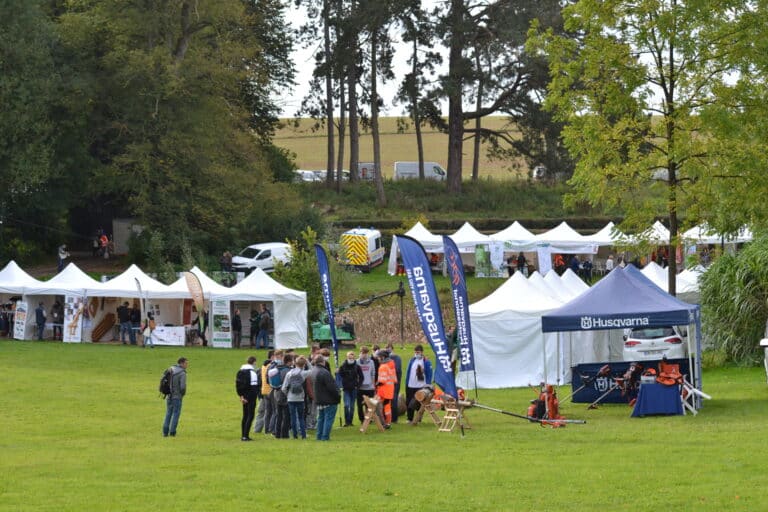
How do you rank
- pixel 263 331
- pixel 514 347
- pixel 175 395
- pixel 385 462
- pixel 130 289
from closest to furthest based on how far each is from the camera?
pixel 385 462
pixel 175 395
pixel 514 347
pixel 263 331
pixel 130 289

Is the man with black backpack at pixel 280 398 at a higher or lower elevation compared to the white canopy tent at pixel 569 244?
lower

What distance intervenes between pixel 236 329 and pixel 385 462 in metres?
23.1

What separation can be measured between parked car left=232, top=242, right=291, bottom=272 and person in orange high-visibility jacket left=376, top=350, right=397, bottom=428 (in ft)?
108

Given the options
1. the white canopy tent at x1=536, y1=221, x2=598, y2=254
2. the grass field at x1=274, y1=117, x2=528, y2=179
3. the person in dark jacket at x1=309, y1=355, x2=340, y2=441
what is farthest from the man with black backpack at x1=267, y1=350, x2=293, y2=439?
the grass field at x1=274, y1=117, x2=528, y2=179

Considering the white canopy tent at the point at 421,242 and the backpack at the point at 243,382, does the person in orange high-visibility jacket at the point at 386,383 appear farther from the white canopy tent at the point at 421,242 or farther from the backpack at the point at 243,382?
the white canopy tent at the point at 421,242

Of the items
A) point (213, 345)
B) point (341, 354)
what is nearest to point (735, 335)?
point (341, 354)

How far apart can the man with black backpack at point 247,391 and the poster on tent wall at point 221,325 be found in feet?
62.3

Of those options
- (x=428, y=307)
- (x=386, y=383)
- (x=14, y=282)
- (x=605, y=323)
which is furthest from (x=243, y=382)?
(x=14, y=282)

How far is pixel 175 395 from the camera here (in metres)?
20.2

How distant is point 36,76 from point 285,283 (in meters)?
17.2

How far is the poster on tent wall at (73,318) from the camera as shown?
3983 cm

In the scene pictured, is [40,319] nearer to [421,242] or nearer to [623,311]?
[421,242]

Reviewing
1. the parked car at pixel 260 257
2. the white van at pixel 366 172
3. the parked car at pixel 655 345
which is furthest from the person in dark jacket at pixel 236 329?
the white van at pixel 366 172

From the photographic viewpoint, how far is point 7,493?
14.8 meters
